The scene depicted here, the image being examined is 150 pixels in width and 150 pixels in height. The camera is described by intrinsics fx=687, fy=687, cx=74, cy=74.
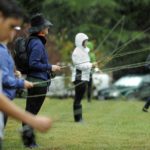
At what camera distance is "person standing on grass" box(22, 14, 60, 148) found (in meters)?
9.07

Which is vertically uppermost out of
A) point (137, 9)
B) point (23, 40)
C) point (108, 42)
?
point (137, 9)

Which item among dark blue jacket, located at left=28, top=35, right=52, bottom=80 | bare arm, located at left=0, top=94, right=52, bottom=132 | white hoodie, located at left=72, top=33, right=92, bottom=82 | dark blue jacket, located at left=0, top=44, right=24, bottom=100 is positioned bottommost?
bare arm, located at left=0, top=94, right=52, bottom=132

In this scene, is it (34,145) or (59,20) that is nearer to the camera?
(34,145)

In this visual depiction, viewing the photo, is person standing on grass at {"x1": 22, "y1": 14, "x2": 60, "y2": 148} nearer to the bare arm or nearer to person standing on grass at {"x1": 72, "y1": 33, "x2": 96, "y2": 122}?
person standing on grass at {"x1": 72, "y1": 33, "x2": 96, "y2": 122}

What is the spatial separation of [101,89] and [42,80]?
Answer: 1564cm

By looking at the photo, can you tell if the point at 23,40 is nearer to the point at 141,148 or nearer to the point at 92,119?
the point at 141,148

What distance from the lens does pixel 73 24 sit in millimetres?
28469

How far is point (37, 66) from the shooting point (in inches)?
356

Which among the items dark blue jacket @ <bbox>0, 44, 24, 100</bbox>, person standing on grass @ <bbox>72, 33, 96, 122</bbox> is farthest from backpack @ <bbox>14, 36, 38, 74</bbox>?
person standing on grass @ <bbox>72, 33, 96, 122</bbox>

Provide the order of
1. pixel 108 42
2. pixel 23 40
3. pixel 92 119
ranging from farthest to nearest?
1. pixel 108 42
2. pixel 92 119
3. pixel 23 40

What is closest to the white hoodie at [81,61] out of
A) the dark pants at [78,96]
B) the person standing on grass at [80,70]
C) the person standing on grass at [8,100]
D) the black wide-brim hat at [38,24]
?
the person standing on grass at [80,70]

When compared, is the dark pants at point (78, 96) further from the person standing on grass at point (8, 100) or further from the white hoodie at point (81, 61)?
the person standing on grass at point (8, 100)

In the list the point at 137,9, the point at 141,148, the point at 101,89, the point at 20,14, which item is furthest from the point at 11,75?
the point at 137,9

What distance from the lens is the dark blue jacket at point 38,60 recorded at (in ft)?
29.7
